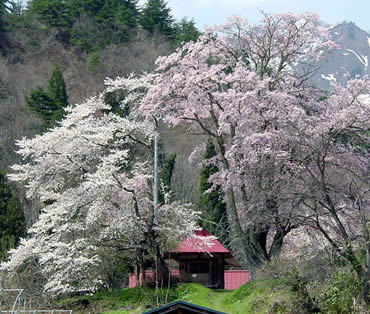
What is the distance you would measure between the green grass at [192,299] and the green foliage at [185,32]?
1346 inches

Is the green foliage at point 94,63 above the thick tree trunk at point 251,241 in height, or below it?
above

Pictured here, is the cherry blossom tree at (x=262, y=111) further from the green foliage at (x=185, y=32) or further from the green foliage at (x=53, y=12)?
the green foliage at (x=53, y=12)

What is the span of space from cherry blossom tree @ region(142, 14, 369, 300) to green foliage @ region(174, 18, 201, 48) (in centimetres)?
3036

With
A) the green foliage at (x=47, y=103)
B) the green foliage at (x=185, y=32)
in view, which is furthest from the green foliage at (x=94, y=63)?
the green foliage at (x=47, y=103)

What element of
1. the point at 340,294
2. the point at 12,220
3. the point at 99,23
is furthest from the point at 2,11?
the point at 340,294

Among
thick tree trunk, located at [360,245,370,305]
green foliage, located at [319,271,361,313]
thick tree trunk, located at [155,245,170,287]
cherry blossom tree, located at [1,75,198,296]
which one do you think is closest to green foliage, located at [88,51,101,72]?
cherry blossom tree, located at [1,75,198,296]

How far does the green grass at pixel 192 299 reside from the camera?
18047 mm

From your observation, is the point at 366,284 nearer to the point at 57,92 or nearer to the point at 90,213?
the point at 90,213

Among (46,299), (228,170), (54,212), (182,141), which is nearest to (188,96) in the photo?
(228,170)

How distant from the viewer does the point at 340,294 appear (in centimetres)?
1444

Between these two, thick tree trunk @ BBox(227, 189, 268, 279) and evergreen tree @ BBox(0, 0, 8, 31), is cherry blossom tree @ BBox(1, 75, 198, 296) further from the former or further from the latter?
evergreen tree @ BBox(0, 0, 8, 31)

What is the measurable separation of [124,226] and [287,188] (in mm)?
5660

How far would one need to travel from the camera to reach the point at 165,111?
22312mm

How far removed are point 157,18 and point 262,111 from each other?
42689 millimetres
